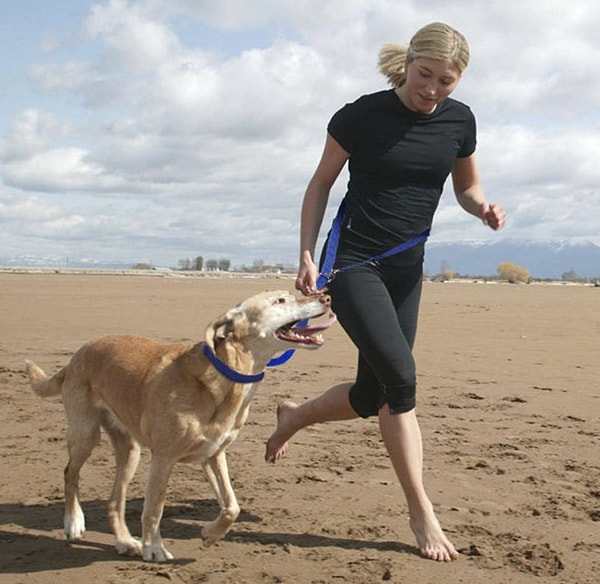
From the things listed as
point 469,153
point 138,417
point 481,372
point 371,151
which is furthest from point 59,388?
point 481,372

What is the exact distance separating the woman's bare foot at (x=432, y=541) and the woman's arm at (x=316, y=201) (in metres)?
1.42

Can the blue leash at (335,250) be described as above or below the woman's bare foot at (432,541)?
above

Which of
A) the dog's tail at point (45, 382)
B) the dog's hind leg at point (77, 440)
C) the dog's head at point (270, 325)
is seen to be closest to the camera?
the dog's head at point (270, 325)

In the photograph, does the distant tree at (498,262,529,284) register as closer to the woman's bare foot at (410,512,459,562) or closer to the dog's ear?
the woman's bare foot at (410,512,459,562)

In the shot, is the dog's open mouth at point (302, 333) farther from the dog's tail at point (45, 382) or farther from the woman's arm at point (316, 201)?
the dog's tail at point (45, 382)

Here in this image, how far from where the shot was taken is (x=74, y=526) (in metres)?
5.00

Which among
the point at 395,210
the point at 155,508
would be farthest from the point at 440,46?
the point at 155,508

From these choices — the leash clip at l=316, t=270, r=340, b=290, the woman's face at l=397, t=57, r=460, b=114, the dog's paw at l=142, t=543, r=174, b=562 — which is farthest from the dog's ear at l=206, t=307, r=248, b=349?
the woman's face at l=397, t=57, r=460, b=114

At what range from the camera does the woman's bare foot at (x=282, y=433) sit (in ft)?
18.8

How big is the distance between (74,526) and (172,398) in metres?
1.09

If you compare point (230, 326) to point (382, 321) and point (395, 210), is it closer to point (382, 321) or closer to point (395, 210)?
point (382, 321)

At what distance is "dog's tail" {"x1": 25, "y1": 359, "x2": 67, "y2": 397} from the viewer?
5625mm

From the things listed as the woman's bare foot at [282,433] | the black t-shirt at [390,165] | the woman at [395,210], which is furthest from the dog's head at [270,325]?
the woman's bare foot at [282,433]

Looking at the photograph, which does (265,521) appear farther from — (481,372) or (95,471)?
(481,372)
